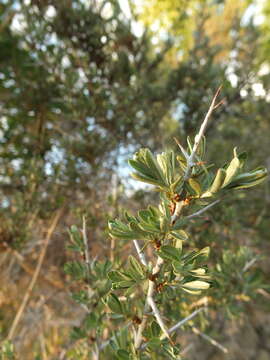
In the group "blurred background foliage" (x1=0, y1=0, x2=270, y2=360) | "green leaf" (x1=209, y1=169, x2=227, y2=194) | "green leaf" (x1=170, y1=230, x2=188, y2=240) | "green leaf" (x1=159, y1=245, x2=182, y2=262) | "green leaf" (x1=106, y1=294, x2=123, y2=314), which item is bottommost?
"green leaf" (x1=106, y1=294, x2=123, y2=314)

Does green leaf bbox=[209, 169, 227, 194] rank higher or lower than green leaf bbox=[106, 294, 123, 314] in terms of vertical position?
higher

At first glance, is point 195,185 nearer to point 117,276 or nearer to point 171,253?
point 171,253

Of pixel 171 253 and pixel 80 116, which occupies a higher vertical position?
pixel 80 116

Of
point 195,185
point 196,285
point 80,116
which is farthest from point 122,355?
point 80,116

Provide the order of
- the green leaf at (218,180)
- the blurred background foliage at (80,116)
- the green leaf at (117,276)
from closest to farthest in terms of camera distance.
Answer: the green leaf at (218,180) → the green leaf at (117,276) → the blurred background foliage at (80,116)

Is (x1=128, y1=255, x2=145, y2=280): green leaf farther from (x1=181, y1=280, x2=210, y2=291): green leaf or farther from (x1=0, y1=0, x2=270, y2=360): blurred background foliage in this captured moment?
(x1=0, y1=0, x2=270, y2=360): blurred background foliage

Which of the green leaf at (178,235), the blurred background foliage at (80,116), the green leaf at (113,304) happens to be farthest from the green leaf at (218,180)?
the blurred background foliage at (80,116)

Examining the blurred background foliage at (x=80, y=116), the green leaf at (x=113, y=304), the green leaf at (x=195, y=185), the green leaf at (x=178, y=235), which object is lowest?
the green leaf at (x=113, y=304)

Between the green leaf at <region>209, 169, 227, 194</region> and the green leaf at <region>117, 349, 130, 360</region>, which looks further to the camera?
the green leaf at <region>117, 349, 130, 360</region>

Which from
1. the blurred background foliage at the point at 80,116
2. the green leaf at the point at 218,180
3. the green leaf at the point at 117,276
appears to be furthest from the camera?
the blurred background foliage at the point at 80,116

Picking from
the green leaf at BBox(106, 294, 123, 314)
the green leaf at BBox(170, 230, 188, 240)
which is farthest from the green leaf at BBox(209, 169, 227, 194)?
the green leaf at BBox(106, 294, 123, 314)

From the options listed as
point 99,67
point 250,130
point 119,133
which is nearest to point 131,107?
point 119,133

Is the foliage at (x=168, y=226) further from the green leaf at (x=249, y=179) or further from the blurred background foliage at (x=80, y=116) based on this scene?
the blurred background foliage at (x=80, y=116)
